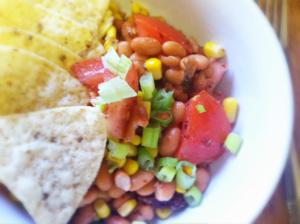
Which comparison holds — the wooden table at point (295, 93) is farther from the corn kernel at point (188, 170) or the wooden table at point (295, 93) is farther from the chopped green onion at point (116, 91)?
the chopped green onion at point (116, 91)

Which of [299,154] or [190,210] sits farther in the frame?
[299,154]

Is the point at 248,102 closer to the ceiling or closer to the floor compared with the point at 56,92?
closer to the ceiling

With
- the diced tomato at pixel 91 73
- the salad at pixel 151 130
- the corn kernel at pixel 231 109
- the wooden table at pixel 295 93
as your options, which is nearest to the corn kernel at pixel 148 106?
the salad at pixel 151 130

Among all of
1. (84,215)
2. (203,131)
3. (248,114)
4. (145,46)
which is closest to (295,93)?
(248,114)

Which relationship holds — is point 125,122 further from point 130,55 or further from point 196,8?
point 196,8

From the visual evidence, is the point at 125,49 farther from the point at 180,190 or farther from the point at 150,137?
the point at 180,190

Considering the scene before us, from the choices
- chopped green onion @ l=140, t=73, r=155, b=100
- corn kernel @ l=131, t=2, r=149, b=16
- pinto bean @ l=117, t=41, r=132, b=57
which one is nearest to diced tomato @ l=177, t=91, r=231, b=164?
chopped green onion @ l=140, t=73, r=155, b=100

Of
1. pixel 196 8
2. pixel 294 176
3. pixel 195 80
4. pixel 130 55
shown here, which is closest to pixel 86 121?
pixel 130 55
